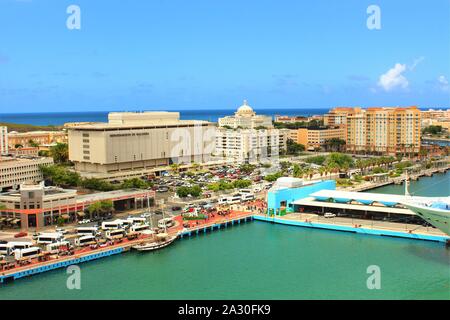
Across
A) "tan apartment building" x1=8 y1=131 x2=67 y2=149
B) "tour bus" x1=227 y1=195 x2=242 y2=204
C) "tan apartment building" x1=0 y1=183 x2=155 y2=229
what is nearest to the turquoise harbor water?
"tan apartment building" x1=0 y1=183 x2=155 y2=229

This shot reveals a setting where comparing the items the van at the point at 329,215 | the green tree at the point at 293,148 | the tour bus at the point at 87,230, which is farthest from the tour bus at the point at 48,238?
the green tree at the point at 293,148

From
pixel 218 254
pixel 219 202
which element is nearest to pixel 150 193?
pixel 219 202

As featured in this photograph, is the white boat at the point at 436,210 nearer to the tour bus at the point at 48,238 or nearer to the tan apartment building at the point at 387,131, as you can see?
the tour bus at the point at 48,238

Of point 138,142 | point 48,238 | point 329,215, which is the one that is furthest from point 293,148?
point 48,238

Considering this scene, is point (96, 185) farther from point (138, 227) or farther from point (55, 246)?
point (55, 246)

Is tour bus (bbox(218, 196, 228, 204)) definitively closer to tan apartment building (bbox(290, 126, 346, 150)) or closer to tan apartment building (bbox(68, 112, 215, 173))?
tan apartment building (bbox(68, 112, 215, 173))
